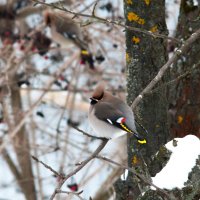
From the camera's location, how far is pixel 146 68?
3.57 meters

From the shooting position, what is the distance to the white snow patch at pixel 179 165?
2582mm

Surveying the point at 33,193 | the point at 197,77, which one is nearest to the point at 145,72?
the point at 197,77

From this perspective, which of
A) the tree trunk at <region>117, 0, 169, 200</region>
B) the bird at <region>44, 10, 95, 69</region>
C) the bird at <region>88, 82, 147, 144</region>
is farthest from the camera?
the bird at <region>44, 10, 95, 69</region>

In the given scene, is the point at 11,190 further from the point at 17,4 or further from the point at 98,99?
the point at 98,99

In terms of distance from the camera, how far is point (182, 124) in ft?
13.9

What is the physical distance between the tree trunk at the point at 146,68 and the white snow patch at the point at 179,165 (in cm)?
81

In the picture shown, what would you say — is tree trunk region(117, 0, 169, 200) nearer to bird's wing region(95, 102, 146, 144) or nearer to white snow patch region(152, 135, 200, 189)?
bird's wing region(95, 102, 146, 144)

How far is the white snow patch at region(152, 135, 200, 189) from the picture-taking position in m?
2.58

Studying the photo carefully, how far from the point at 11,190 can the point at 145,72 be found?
7.94m

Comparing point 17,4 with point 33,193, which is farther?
point 33,193

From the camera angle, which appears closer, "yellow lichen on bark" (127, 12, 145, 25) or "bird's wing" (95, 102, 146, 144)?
"bird's wing" (95, 102, 146, 144)

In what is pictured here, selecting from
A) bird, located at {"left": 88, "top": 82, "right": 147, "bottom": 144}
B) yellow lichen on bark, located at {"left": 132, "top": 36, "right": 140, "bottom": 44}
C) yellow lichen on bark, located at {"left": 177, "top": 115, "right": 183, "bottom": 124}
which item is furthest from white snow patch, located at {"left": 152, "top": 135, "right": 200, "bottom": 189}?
yellow lichen on bark, located at {"left": 177, "top": 115, "right": 183, "bottom": 124}

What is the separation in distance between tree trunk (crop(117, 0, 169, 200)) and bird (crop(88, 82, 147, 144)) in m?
0.26

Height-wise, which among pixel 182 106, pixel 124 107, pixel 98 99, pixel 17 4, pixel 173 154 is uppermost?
pixel 17 4
